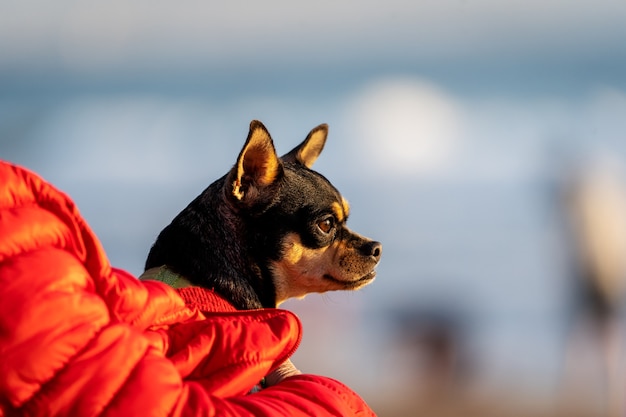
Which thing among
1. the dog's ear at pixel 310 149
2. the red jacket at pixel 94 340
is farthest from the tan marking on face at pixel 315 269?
the red jacket at pixel 94 340

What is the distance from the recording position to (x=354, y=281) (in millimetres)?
4055

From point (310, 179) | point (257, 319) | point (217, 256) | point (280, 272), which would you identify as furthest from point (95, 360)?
point (310, 179)

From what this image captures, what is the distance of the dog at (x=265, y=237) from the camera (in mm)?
3338

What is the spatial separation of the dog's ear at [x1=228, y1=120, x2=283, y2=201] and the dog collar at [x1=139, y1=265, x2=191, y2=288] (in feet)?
2.06

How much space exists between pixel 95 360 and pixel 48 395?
0.11 metres

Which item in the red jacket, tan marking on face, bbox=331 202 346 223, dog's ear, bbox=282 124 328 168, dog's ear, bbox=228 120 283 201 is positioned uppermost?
dog's ear, bbox=282 124 328 168

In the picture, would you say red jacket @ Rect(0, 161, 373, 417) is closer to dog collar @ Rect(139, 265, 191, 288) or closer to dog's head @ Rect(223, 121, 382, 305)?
dog collar @ Rect(139, 265, 191, 288)

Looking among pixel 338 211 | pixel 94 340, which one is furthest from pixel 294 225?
pixel 94 340

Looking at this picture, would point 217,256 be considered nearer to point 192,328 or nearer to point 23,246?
point 192,328

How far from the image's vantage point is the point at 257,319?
2.27 metres

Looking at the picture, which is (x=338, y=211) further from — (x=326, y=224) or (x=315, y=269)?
(x=315, y=269)

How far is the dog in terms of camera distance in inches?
131

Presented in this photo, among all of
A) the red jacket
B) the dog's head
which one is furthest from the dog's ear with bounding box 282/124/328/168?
the red jacket

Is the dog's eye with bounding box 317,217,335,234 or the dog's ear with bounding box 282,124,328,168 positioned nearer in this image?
the dog's eye with bounding box 317,217,335,234
